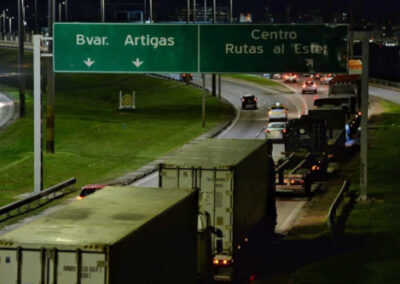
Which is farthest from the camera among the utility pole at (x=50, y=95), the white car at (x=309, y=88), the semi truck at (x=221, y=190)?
the white car at (x=309, y=88)

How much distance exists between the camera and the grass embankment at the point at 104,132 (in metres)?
47.3

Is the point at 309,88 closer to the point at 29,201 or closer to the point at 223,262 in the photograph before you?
the point at 29,201

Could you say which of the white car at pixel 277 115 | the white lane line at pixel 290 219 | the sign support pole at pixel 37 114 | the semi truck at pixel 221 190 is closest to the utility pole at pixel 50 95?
the sign support pole at pixel 37 114

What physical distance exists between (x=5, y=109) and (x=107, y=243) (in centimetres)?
7555

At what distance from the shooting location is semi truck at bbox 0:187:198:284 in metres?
12.1

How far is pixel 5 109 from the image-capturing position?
85625 millimetres

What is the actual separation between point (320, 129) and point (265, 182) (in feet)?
70.9

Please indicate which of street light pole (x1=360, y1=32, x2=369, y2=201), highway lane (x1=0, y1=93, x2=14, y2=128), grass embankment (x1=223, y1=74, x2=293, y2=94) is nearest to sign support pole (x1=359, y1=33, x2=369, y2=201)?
street light pole (x1=360, y1=32, x2=369, y2=201)

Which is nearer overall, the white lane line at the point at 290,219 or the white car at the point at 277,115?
the white lane line at the point at 290,219

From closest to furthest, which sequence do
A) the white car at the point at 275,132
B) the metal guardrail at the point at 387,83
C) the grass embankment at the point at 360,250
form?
the grass embankment at the point at 360,250 < the white car at the point at 275,132 < the metal guardrail at the point at 387,83

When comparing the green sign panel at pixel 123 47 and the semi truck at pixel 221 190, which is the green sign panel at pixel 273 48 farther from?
the semi truck at pixel 221 190

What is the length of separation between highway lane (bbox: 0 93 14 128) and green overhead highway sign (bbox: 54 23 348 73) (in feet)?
135

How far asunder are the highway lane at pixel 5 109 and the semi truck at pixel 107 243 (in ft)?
192

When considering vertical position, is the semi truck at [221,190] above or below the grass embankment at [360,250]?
above
